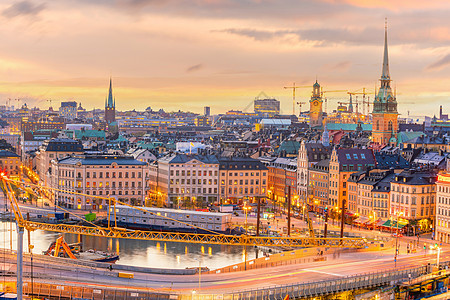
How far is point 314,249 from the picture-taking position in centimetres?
6819

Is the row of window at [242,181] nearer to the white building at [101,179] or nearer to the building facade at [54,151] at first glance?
the white building at [101,179]

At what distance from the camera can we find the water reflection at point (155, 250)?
7225 cm

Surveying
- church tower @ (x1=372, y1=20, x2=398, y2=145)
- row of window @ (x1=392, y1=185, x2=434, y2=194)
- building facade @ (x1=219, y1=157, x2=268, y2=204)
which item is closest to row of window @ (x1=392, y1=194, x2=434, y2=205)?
row of window @ (x1=392, y1=185, x2=434, y2=194)

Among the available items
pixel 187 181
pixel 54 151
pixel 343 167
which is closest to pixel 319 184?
pixel 343 167

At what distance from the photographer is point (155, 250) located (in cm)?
7875

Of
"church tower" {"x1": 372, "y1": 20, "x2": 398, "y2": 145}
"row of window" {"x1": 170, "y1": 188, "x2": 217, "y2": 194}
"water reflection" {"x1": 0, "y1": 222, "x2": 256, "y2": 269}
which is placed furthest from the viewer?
"church tower" {"x1": 372, "y1": 20, "x2": 398, "y2": 145}

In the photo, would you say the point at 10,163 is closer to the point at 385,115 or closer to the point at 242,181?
the point at 242,181

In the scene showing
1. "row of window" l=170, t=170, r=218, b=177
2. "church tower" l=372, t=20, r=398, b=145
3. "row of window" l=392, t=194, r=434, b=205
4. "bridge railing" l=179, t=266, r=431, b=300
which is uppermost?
"church tower" l=372, t=20, r=398, b=145

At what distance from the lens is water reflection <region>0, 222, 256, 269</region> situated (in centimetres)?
7225

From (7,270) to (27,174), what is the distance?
271ft

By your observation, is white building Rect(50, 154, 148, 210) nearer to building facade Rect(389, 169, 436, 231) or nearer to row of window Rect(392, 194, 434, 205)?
row of window Rect(392, 194, 434, 205)

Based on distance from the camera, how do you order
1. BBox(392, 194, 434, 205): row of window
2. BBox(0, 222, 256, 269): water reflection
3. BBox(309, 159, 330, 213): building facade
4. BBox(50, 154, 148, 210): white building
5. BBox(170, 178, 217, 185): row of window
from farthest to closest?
BBox(170, 178, 217, 185): row of window < BBox(50, 154, 148, 210): white building < BBox(309, 159, 330, 213): building facade < BBox(392, 194, 434, 205): row of window < BBox(0, 222, 256, 269): water reflection

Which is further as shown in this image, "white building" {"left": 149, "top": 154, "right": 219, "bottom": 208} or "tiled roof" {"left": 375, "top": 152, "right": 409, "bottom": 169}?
"white building" {"left": 149, "top": 154, "right": 219, "bottom": 208}

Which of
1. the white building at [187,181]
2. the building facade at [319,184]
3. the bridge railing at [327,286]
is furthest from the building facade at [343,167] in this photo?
the bridge railing at [327,286]
